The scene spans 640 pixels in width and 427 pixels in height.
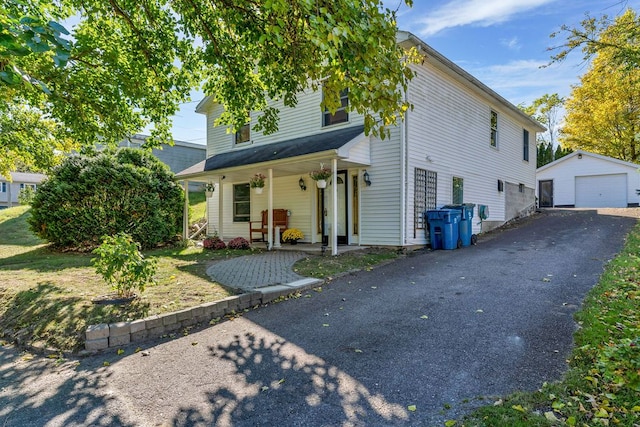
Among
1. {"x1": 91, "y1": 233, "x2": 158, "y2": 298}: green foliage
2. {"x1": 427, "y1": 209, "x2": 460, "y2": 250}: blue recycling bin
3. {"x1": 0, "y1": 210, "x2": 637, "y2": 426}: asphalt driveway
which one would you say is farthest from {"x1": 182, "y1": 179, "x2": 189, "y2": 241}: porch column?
{"x1": 427, "y1": 209, "x2": 460, "y2": 250}: blue recycling bin

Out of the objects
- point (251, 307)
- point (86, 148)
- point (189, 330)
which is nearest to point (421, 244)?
point (251, 307)

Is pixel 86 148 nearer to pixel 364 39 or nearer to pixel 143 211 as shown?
pixel 143 211

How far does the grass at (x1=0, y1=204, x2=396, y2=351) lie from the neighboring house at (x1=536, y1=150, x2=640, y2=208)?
1992 centimetres

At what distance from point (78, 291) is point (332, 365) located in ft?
15.6

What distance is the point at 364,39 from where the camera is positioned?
12.2 ft

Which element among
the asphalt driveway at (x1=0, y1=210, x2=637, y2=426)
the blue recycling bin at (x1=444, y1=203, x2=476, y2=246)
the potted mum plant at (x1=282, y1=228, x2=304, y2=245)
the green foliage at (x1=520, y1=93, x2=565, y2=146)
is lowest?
the asphalt driveway at (x1=0, y1=210, x2=637, y2=426)

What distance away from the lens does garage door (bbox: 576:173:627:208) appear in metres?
21.1

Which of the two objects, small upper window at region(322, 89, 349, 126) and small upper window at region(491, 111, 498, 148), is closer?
small upper window at region(322, 89, 349, 126)

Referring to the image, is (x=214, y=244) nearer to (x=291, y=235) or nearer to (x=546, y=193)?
(x=291, y=235)

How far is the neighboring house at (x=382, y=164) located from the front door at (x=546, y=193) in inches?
429

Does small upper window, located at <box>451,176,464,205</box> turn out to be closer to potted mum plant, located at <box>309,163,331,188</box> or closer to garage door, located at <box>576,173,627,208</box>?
potted mum plant, located at <box>309,163,331,188</box>

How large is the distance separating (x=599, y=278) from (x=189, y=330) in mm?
6608

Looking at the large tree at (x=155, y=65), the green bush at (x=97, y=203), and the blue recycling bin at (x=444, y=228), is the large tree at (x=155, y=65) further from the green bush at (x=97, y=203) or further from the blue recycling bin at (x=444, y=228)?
the blue recycling bin at (x=444, y=228)

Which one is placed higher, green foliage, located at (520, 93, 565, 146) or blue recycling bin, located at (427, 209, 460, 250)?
green foliage, located at (520, 93, 565, 146)
